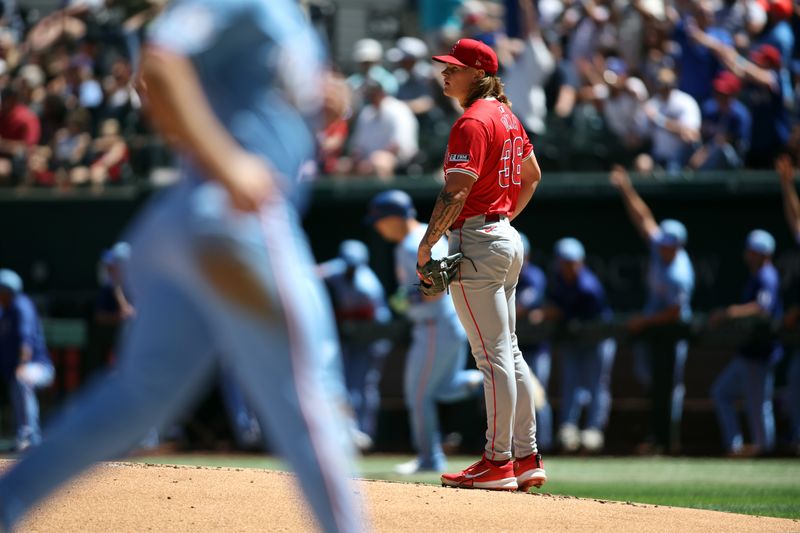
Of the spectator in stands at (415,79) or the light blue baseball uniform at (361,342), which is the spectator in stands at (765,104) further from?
the light blue baseball uniform at (361,342)

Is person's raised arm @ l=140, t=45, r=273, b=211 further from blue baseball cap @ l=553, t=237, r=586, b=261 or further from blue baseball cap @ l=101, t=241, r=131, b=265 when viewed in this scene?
blue baseball cap @ l=101, t=241, r=131, b=265

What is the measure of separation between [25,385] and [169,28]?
983cm

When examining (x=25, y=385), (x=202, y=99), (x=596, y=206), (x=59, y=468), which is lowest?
(x=25, y=385)

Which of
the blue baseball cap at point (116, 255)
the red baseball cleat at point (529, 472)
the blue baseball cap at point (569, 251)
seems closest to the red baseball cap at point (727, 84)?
the blue baseball cap at point (569, 251)

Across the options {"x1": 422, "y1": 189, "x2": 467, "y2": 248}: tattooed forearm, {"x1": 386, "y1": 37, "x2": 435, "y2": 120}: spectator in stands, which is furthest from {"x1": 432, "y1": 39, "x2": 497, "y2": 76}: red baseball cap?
{"x1": 386, "y1": 37, "x2": 435, "y2": 120}: spectator in stands

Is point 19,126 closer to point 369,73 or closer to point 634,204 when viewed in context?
point 369,73

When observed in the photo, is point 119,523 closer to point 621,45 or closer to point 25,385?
point 25,385

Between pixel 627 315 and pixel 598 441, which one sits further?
pixel 627 315

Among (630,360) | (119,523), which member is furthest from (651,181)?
(119,523)

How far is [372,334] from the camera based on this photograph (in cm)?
1285

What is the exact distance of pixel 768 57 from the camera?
12.7 m

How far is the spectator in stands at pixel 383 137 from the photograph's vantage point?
535 inches

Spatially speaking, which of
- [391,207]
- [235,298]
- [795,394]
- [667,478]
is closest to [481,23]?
[795,394]

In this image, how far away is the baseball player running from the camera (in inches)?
248
